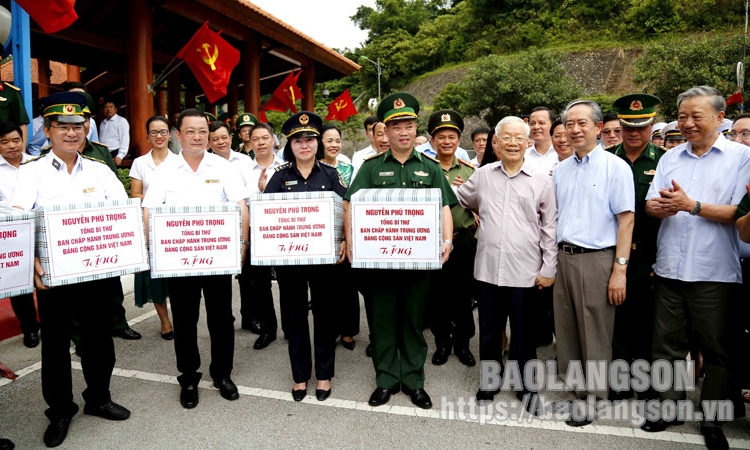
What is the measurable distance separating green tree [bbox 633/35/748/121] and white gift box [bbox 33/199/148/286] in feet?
71.4

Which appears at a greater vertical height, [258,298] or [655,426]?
[258,298]

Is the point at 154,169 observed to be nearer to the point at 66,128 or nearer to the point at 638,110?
the point at 66,128

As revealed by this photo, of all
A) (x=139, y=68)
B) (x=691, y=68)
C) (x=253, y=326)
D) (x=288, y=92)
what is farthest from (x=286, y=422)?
(x=691, y=68)

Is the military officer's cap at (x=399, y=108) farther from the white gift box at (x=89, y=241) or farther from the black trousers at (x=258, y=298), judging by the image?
the black trousers at (x=258, y=298)

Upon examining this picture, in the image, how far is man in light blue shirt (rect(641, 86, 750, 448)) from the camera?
2.81 metres

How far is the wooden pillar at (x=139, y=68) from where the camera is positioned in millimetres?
8953

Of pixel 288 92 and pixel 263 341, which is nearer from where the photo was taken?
pixel 263 341

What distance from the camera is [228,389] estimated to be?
3.47m

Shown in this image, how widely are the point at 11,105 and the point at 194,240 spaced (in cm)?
387

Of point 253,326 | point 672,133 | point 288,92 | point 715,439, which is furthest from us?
point 288,92

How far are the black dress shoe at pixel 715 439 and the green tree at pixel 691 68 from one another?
799 inches

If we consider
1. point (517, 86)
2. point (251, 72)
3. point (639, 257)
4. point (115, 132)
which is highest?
point (517, 86)

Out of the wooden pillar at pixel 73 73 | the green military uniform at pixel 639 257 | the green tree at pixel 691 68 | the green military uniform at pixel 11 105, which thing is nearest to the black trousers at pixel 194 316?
the green military uniform at pixel 639 257

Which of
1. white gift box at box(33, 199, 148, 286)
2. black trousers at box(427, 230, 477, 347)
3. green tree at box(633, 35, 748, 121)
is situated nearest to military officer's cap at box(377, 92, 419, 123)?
black trousers at box(427, 230, 477, 347)
